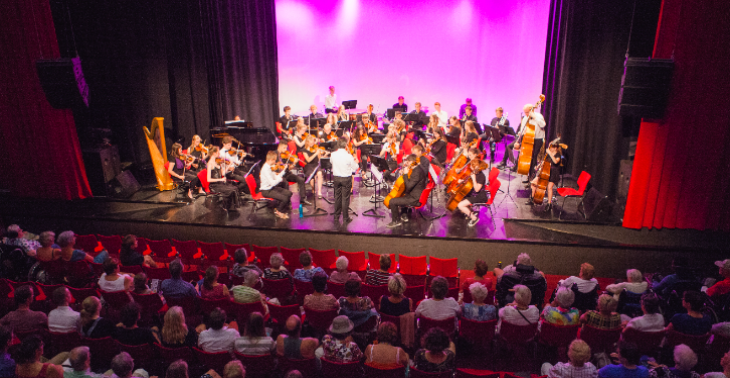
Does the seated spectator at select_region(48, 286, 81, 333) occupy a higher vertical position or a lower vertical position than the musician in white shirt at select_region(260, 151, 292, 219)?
lower

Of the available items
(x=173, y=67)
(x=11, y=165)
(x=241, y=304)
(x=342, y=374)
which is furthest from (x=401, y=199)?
(x=11, y=165)

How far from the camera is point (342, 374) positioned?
3.67 meters

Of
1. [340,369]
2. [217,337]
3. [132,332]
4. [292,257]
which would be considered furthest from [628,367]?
[132,332]

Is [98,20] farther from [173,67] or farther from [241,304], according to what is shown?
[241,304]

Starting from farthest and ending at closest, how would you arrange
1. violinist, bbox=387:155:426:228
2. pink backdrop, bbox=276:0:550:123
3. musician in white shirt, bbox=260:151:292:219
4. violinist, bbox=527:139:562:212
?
pink backdrop, bbox=276:0:550:123 < musician in white shirt, bbox=260:151:292:219 < violinist, bbox=527:139:562:212 < violinist, bbox=387:155:426:228

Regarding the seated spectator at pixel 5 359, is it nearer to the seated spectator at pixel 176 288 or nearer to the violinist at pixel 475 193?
the seated spectator at pixel 176 288

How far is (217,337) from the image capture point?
154 inches

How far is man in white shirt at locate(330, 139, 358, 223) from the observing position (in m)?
7.02

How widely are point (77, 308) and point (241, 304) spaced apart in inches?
90.7

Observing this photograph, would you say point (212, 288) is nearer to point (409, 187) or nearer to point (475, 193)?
point (409, 187)

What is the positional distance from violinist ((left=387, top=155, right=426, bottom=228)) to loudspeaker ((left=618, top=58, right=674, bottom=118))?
9.92 ft

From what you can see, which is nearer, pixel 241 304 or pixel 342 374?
pixel 342 374

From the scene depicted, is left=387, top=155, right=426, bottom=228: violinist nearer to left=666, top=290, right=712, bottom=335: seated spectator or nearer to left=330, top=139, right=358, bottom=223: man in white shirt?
left=330, top=139, right=358, bottom=223: man in white shirt

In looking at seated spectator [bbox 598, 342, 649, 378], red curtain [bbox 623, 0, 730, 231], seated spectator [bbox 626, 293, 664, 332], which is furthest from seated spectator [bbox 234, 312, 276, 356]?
red curtain [bbox 623, 0, 730, 231]
